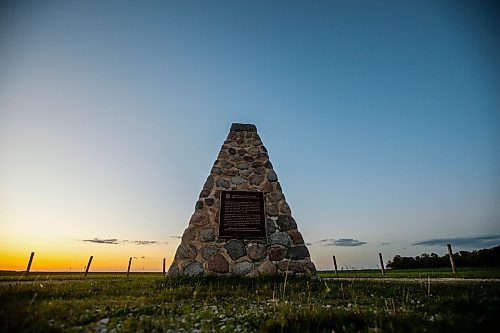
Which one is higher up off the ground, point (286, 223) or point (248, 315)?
point (286, 223)

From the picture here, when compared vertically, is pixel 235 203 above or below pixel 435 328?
above

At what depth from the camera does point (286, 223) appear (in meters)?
11.0

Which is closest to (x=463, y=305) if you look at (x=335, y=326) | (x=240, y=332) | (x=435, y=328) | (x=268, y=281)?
(x=435, y=328)

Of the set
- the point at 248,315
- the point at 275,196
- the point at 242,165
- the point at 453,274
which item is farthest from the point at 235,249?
the point at 453,274

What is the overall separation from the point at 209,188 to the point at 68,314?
7.20 metres

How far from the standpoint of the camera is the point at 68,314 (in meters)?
4.50

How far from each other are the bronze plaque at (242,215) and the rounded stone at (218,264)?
2.52 ft

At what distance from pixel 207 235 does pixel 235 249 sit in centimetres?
115

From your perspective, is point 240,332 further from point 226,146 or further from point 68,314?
point 226,146

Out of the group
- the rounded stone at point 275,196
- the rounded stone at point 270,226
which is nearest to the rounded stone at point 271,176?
the rounded stone at point 275,196

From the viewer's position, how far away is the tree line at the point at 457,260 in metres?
30.3

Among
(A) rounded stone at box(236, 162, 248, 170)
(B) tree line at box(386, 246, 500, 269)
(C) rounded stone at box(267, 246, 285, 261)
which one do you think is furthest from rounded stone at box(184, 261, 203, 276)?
(B) tree line at box(386, 246, 500, 269)

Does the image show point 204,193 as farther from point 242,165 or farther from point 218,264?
point 218,264

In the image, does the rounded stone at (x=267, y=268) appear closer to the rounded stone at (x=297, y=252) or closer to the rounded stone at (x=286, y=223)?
the rounded stone at (x=297, y=252)
